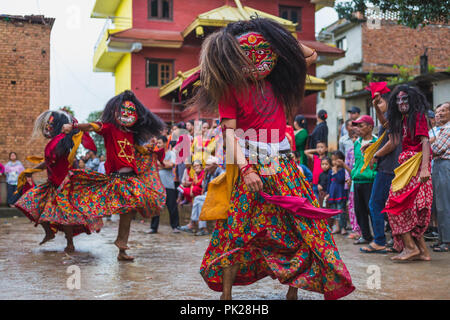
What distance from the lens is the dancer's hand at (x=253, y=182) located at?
3.62m

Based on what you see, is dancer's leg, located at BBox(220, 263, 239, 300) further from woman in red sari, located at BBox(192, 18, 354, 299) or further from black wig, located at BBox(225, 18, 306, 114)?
black wig, located at BBox(225, 18, 306, 114)

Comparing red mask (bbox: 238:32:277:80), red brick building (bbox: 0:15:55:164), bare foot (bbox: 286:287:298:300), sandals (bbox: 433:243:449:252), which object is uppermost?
red brick building (bbox: 0:15:55:164)

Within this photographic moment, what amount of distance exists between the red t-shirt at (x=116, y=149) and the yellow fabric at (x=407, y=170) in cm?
311

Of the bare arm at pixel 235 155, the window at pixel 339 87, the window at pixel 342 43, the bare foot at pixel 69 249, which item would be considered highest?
the window at pixel 342 43

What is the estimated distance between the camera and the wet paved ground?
4.46 m

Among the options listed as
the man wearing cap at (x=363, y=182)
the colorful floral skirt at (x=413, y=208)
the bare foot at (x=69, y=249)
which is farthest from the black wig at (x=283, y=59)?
the bare foot at (x=69, y=249)

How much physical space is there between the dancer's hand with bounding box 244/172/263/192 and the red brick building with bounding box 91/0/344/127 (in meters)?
18.4

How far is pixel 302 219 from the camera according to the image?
3697 mm

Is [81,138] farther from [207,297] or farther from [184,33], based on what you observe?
[184,33]

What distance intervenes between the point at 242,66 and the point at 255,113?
354 millimetres

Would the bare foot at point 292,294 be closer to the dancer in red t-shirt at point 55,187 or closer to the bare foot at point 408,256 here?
the bare foot at point 408,256

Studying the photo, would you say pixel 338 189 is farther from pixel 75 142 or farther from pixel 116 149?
pixel 75 142

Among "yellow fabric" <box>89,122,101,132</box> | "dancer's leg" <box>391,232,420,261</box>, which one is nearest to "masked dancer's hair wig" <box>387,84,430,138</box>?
"dancer's leg" <box>391,232,420,261</box>
